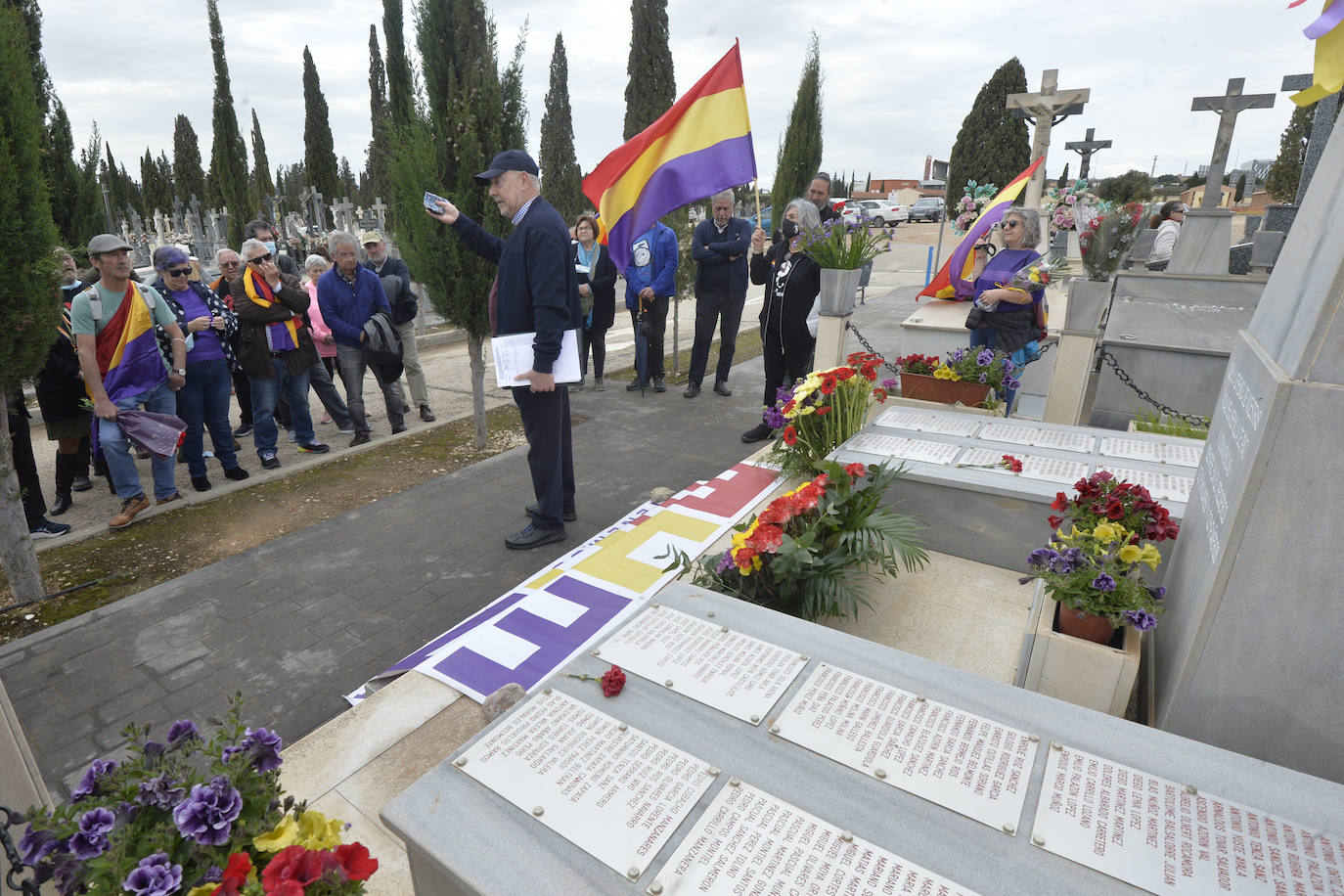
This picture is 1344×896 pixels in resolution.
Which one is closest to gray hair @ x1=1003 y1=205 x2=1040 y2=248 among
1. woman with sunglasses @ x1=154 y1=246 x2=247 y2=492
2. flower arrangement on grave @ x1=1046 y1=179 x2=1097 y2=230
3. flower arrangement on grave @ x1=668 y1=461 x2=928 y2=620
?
flower arrangement on grave @ x1=1046 y1=179 x2=1097 y2=230

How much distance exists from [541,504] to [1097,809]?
344cm

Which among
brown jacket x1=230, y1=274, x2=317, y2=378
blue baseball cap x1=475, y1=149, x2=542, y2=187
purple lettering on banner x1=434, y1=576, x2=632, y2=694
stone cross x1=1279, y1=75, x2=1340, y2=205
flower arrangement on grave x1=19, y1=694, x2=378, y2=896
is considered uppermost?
stone cross x1=1279, y1=75, x2=1340, y2=205

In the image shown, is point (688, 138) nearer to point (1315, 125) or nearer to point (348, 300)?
point (348, 300)

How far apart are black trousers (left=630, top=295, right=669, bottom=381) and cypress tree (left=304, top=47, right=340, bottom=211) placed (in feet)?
85.5

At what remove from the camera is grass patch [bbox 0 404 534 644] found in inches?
152

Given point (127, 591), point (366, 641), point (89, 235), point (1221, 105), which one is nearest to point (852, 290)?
point (366, 641)

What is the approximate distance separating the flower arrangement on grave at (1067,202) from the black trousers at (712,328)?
3.13m

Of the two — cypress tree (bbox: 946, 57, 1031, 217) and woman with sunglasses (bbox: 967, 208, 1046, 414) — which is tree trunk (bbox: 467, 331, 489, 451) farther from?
cypress tree (bbox: 946, 57, 1031, 217)

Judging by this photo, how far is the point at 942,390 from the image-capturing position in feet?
16.4

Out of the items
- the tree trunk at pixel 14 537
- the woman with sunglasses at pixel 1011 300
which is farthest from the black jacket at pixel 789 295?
the tree trunk at pixel 14 537

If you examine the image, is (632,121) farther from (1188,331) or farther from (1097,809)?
(1097,809)

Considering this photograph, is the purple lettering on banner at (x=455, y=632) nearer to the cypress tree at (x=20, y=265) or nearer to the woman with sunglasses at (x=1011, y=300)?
the cypress tree at (x=20, y=265)

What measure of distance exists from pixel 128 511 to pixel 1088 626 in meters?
5.74

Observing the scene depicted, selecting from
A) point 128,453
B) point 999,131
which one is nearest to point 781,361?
point 128,453
